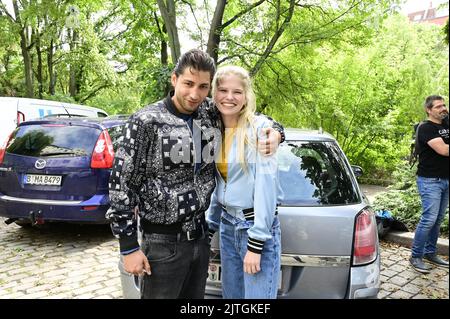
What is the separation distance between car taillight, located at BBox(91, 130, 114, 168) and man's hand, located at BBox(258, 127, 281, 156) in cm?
313

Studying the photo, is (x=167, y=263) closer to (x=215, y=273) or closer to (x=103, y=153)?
(x=215, y=273)

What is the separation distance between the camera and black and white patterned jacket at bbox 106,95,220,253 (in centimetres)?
165

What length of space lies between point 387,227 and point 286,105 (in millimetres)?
4578

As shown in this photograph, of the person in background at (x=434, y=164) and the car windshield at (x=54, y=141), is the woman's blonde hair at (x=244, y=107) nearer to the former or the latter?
the person in background at (x=434, y=164)

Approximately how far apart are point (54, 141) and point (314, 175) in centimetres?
340

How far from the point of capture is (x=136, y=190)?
1.70 m

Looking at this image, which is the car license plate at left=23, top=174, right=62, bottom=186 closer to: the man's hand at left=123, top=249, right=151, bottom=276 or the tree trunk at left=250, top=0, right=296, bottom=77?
the man's hand at left=123, top=249, right=151, bottom=276

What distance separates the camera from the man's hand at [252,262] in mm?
1736

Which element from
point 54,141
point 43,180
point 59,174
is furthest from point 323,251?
point 54,141

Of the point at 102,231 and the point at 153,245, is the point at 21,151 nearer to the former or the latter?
the point at 102,231

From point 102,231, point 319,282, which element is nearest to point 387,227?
point 319,282

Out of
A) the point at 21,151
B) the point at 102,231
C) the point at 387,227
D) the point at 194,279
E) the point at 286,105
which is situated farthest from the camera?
the point at 286,105

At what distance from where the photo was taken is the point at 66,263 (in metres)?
4.14

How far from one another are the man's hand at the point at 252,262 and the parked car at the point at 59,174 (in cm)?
311
